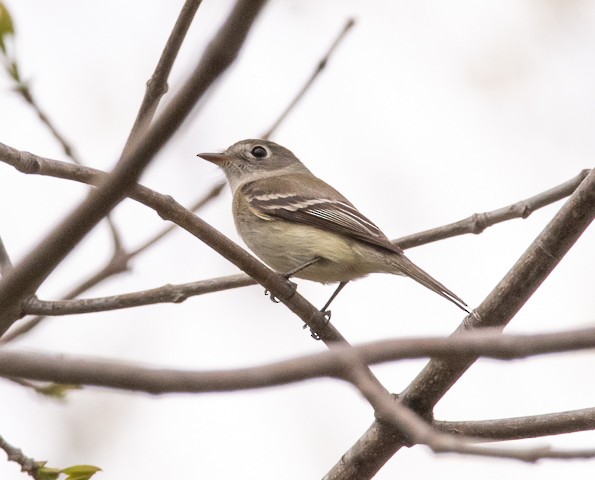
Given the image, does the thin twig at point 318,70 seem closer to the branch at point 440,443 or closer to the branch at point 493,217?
the branch at point 493,217

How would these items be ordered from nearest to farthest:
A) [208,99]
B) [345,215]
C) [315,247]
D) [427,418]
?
[208,99]
[427,418]
[315,247]
[345,215]

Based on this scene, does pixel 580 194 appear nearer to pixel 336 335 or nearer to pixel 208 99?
pixel 336 335

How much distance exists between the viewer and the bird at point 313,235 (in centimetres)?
628

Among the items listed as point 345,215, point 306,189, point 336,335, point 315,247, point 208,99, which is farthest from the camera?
point 306,189

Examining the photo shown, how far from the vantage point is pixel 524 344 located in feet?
5.43

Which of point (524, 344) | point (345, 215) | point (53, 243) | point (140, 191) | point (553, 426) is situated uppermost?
point (345, 215)

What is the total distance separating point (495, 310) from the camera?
3.94m

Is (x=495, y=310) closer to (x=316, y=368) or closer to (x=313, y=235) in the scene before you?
(x=316, y=368)

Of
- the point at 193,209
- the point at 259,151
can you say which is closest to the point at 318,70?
the point at 193,209

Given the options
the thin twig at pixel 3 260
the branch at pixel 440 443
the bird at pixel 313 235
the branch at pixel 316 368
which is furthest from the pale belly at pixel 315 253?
the branch at pixel 316 368

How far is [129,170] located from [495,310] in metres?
2.64

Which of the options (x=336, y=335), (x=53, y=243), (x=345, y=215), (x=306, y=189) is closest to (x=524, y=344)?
(x=53, y=243)

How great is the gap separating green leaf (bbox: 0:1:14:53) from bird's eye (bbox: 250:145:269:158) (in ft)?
14.4

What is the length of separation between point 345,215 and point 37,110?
3.14m
